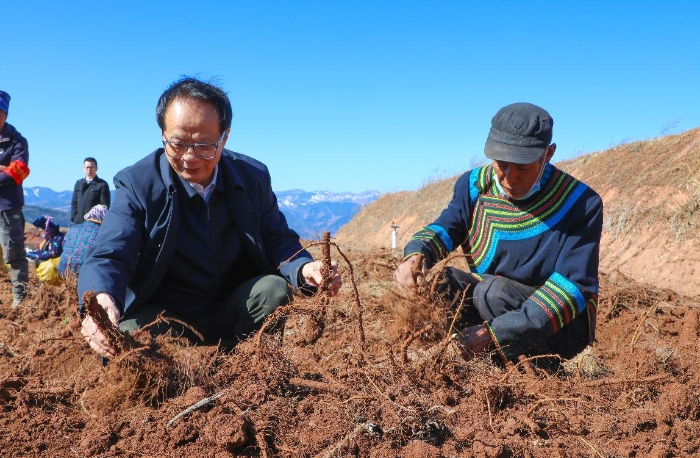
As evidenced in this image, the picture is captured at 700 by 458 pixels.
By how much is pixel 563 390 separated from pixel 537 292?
0.44m

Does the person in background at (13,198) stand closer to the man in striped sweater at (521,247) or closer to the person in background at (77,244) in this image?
the person in background at (77,244)

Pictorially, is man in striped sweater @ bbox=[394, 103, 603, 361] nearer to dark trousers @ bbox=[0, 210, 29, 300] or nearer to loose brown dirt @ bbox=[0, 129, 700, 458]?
loose brown dirt @ bbox=[0, 129, 700, 458]

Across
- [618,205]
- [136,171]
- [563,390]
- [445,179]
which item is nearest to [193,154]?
[136,171]

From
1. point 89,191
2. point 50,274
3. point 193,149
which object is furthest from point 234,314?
point 89,191

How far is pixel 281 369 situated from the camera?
1.92m

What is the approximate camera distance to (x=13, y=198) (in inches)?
168

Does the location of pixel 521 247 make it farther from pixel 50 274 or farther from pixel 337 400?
pixel 50 274

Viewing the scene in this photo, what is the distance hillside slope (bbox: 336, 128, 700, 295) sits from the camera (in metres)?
6.25

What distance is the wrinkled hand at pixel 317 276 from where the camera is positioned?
7.24 ft

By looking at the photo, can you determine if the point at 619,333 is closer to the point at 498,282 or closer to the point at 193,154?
the point at 498,282

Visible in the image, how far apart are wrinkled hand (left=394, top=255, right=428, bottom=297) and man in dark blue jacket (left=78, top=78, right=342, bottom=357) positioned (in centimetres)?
31

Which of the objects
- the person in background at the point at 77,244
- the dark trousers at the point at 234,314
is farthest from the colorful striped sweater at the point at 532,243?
the person in background at the point at 77,244

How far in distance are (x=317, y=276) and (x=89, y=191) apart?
565 centimetres

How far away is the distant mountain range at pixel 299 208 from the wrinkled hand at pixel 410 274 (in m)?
16.1
